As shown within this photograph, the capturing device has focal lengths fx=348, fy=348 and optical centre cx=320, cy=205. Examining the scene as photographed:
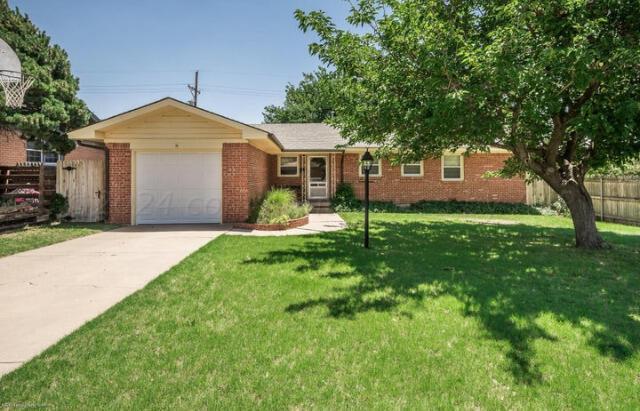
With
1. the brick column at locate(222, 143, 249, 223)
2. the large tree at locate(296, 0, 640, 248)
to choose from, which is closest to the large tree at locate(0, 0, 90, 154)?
the brick column at locate(222, 143, 249, 223)

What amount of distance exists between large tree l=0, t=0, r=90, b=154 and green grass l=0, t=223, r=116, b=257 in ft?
15.0

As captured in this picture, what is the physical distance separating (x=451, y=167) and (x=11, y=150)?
72.2ft

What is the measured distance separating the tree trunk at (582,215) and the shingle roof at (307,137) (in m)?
10.1

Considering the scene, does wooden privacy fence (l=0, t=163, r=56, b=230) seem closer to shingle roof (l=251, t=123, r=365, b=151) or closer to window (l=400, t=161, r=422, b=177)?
shingle roof (l=251, t=123, r=365, b=151)

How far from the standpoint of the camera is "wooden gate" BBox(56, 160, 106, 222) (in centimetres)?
1159

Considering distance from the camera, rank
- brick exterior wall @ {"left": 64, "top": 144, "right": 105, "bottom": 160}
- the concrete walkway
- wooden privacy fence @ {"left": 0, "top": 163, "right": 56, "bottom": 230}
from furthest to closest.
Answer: brick exterior wall @ {"left": 64, "top": 144, "right": 105, "bottom": 160} < wooden privacy fence @ {"left": 0, "top": 163, "right": 56, "bottom": 230} < the concrete walkway

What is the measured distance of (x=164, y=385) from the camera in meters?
2.53

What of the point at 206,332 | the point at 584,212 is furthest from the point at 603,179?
the point at 206,332

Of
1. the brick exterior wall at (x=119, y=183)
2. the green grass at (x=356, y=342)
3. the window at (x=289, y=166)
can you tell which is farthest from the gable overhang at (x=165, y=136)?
the window at (x=289, y=166)

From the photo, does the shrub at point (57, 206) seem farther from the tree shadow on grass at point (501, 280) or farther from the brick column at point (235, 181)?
the tree shadow on grass at point (501, 280)

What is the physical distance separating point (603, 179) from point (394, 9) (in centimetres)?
1219

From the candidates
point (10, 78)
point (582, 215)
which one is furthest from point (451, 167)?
point (10, 78)

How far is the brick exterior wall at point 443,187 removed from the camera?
685 inches

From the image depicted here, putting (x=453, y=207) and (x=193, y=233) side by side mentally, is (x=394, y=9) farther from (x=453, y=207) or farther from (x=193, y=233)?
(x=453, y=207)
